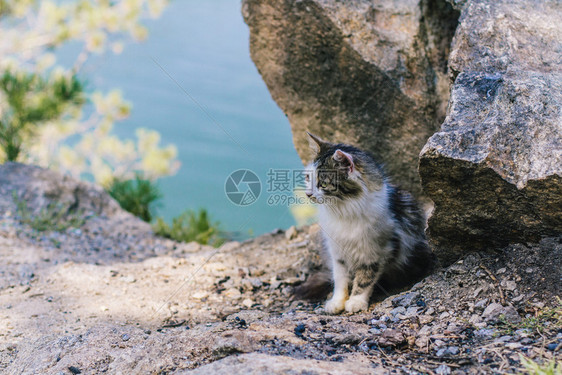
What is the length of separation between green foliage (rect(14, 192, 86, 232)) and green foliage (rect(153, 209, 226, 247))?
0.73m

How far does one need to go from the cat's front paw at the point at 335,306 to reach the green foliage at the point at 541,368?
1188mm

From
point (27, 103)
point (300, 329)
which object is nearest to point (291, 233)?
point (300, 329)

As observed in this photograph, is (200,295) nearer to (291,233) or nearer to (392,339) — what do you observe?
(291,233)

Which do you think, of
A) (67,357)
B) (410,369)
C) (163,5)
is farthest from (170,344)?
(163,5)

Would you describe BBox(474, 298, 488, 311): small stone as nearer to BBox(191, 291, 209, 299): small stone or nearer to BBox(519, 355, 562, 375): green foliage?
BBox(519, 355, 562, 375): green foliage

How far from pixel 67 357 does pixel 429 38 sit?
9.66 ft

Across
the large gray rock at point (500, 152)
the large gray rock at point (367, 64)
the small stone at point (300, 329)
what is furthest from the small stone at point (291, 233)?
the small stone at point (300, 329)

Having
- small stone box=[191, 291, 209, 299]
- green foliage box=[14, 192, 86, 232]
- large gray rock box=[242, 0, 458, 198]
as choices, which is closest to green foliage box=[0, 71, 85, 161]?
green foliage box=[14, 192, 86, 232]

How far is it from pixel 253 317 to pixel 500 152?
1.51m

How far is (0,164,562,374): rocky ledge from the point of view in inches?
76.5

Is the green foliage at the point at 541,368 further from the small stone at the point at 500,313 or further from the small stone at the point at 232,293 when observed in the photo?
the small stone at the point at 232,293

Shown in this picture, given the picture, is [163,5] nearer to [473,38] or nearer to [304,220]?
[304,220]

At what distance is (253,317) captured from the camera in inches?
110

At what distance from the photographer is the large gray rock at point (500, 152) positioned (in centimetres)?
213
